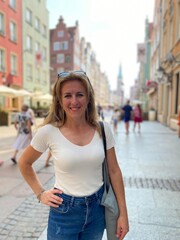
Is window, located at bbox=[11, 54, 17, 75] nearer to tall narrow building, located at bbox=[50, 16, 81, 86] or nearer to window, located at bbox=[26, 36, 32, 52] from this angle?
window, located at bbox=[26, 36, 32, 52]

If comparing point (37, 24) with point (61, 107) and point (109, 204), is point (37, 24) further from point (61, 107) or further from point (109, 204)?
point (109, 204)

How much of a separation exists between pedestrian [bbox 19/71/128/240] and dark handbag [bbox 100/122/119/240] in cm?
3

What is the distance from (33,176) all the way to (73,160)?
1.29 ft

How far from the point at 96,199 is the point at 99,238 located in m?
0.33

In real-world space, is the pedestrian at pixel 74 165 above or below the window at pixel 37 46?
below

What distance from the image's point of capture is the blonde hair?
1.47 meters

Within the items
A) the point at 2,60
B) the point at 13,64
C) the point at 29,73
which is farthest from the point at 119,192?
the point at 29,73

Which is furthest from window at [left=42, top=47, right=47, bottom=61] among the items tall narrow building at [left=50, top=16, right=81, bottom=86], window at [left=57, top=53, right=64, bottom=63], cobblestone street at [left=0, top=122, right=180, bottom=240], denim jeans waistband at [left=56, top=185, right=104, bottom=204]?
denim jeans waistband at [left=56, top=185, right=104, bottom=204]

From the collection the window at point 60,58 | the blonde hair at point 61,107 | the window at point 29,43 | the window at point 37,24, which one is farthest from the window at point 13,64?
the window at point 60,58

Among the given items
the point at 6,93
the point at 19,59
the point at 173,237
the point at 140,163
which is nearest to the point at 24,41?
the point at 19,59

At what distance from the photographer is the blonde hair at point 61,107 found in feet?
4.83

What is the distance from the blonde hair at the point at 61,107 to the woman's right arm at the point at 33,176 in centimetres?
23

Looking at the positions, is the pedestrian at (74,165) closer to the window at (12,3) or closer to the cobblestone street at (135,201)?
the cobblestone street at (135,201)

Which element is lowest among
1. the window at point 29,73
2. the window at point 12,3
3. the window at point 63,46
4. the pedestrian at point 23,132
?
the pedestrian at point 23,132
